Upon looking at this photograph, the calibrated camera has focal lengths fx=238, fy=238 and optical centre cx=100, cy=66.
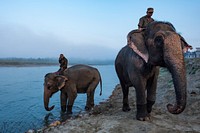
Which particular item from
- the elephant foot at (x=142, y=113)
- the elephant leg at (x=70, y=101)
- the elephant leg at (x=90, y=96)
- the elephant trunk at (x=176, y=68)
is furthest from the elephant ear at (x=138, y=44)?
the elephant leg at (x=90, y=96)

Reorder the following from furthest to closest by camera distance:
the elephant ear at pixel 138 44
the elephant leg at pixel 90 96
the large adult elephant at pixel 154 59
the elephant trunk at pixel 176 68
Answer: the elephant leg at pixel 90 96 < the elephant ear at pixel 138 44 < the large adult elephant at pixel 154 59 < the elephant trunk at pixel 176 68

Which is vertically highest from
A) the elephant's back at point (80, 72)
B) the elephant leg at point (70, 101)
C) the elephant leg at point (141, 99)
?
the elephant's back at point (80, 72)

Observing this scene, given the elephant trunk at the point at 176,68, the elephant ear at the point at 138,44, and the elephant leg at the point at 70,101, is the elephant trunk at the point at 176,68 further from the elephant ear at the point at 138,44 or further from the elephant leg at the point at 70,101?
the elephant leg at the point at 70,101

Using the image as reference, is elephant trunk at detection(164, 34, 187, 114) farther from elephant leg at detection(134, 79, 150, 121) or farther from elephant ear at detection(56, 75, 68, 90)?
elephant ear at detection(56, 75, 68, 90)

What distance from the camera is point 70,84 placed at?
970 centimetres

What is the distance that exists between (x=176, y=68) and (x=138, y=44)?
1269 mm

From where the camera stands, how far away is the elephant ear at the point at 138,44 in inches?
224

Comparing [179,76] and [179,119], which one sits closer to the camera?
[179,76]

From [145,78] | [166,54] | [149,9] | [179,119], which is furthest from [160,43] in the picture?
[179,119]

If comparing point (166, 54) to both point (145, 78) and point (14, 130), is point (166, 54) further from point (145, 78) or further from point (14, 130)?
point (14, 130)

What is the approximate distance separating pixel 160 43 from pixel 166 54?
0.36 metres

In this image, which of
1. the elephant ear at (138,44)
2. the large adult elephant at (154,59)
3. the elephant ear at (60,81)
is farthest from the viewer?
the elephant ear at (60,81)

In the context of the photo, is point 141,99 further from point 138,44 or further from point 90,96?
point 90,96

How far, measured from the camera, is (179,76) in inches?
185
